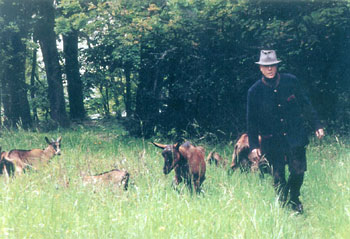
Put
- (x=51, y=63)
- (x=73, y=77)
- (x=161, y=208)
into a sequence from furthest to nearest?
(x=73, y=77), (x=51, y=63), (x=161, y=208)

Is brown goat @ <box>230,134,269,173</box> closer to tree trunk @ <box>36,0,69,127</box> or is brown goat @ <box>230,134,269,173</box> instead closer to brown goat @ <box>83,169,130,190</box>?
brown goat @ <box>83,169,130,190</box>

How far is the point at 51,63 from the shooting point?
1596 cm

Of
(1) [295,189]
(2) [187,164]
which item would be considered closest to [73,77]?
(2) [187,164]

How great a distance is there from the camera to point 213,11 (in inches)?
419

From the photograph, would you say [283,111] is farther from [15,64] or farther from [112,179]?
[15,64]

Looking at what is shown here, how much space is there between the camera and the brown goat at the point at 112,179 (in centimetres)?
633

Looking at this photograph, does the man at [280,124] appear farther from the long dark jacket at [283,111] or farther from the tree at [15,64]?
the tree at [15,64]

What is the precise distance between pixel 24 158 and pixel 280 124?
4047 millimetres

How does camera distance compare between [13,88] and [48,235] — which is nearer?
[48,235]

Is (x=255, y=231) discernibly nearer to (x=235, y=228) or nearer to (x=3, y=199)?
(x=235, y=228)

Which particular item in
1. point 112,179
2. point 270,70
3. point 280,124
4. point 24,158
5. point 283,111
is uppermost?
point 270,70

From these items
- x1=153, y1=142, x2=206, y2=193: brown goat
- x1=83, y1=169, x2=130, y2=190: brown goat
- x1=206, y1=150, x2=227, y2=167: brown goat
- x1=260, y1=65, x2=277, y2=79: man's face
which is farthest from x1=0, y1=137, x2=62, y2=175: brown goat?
x1=260, y1=65, x2=277, y2=79: man's face

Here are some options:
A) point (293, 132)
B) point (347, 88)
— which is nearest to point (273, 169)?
point (293, 132)

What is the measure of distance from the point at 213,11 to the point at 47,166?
5.50 m
